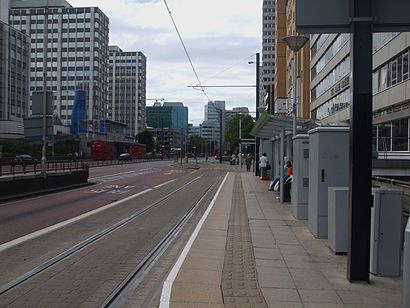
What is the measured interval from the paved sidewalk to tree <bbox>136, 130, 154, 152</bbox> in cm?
15112

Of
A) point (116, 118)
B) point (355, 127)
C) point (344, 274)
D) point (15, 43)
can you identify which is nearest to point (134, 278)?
point (344, 274)

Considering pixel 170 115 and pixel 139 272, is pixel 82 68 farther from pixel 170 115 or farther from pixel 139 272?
pixel 139 272

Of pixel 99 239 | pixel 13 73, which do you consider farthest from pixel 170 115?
pixel 99 239

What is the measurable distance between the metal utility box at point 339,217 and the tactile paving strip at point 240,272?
1548 mm

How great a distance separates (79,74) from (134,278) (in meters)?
128

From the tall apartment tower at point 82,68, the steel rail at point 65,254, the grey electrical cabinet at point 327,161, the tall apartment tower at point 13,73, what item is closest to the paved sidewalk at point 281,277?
the grey electrical cabinet at point 327,161

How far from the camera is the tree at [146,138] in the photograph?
535 ft

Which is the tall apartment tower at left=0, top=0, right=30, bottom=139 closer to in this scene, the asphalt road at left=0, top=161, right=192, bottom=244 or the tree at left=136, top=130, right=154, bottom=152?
the tree at left=136, top=130, right=154, bottom=152

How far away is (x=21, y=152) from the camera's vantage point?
215 feet

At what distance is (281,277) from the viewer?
7.89 metres

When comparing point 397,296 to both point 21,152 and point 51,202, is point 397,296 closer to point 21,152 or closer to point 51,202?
point 51,202

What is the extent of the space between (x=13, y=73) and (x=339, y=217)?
114088 millimetres

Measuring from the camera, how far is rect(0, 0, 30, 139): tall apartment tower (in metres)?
108

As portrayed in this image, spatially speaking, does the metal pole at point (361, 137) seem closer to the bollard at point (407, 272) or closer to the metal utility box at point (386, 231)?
the metal utility box at point (386, 231)
